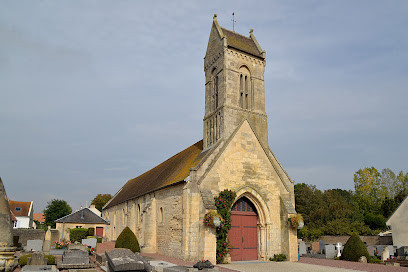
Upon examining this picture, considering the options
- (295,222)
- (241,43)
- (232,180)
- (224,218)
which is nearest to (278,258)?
(295,222)

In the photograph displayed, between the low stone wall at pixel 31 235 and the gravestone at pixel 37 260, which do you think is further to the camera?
the low stone wall at pixel 31 235

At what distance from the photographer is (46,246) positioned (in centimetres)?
1878

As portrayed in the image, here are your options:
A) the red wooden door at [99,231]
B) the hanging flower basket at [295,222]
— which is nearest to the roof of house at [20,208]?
the red wooden door at [99,231]

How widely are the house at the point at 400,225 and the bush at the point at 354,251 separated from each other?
1166cm

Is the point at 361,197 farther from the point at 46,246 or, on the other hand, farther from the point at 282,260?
the point at 46,246

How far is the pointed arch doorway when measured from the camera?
→ 18.6 m

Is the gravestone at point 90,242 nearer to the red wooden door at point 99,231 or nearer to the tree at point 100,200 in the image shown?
the red wooden door at point 99,231

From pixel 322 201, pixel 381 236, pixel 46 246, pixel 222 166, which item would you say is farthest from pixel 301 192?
pixel 46 246

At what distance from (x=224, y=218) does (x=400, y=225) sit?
68.2ft

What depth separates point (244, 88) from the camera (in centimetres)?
2211

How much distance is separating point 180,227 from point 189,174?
3.12 m

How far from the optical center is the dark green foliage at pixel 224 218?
17125 mm

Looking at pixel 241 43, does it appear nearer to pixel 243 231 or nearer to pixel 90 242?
pixel 243 231

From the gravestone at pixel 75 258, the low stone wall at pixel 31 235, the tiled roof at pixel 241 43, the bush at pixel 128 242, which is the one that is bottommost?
the low stone wall at pixel 31 235
